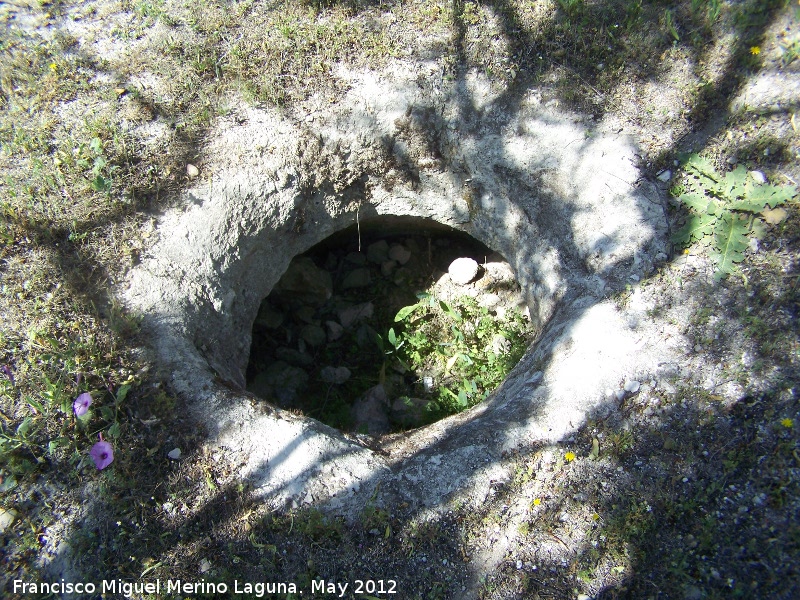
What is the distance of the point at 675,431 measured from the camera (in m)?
2.53

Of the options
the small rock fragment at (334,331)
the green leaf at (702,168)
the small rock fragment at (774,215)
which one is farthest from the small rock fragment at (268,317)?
the small rock fragment at (774,215)

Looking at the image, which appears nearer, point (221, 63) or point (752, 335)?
point (752, 335)

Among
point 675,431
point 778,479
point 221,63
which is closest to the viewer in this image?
point 778,479

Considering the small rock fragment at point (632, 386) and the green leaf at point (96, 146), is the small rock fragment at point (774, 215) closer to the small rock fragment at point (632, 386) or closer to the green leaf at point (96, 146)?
the small rock fragment at point (632, 386)

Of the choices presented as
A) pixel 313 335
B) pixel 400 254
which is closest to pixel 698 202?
pixel 400 254

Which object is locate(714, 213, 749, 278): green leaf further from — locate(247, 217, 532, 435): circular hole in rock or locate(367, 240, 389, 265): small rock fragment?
locate(367, 240, 389, 265): small rock fragment

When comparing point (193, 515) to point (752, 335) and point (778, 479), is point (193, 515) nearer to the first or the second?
point (778, 479)

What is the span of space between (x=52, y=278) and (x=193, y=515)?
1591 millimetres

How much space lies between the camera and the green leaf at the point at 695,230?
9.73ft

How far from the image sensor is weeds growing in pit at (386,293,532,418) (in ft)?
13.4

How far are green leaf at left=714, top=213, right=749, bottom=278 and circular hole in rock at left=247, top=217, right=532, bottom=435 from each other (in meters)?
1.60

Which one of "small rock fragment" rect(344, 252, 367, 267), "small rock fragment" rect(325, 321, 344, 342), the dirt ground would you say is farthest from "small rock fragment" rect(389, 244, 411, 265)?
the dirt ground

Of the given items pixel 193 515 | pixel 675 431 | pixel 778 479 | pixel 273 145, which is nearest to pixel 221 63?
pixel 273 145

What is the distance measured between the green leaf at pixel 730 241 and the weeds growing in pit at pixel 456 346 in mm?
1585
